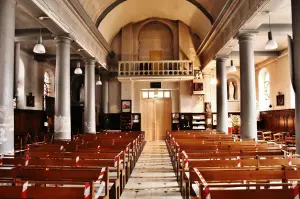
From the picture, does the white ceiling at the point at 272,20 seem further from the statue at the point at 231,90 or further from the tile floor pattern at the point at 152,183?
the tile floor pattern at the point at 152,183

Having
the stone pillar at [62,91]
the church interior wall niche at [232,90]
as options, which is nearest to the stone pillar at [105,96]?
the church interior wall niche at [232,90]

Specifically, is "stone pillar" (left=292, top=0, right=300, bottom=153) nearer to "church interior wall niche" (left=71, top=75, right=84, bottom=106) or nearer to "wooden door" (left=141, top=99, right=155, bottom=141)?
"wooden door" (left=141, top=99, right=155, bottom=141)

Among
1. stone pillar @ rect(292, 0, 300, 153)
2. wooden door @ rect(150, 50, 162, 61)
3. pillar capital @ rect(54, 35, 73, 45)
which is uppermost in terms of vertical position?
wooden door @ rect(150, 50, 162, 61)

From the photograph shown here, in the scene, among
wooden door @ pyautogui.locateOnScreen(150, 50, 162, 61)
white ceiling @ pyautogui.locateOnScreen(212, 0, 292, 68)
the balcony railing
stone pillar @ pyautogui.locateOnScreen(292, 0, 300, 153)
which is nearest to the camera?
stone pillar @ pyautogui.locateOnScreen(292, 0, 300, 153)

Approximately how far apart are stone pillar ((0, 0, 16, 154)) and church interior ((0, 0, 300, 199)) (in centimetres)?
2

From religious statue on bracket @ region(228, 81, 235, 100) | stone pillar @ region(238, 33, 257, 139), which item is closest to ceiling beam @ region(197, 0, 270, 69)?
stone pillar @ region(238, 33, 257, 139)

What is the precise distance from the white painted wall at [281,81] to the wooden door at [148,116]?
8.59 meters

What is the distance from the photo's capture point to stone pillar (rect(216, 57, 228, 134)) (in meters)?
15.2

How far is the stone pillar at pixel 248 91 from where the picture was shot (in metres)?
10.8

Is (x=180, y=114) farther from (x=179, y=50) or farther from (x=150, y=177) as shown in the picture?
(x=150, y=177)

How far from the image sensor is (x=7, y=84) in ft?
21.3

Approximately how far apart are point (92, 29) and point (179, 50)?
8.89m

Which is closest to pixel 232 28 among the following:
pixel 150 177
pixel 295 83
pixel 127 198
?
pixel 295 83

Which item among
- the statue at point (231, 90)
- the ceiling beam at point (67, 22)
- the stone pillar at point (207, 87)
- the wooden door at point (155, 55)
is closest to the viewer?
the ceiling beam at point (67, 22)
